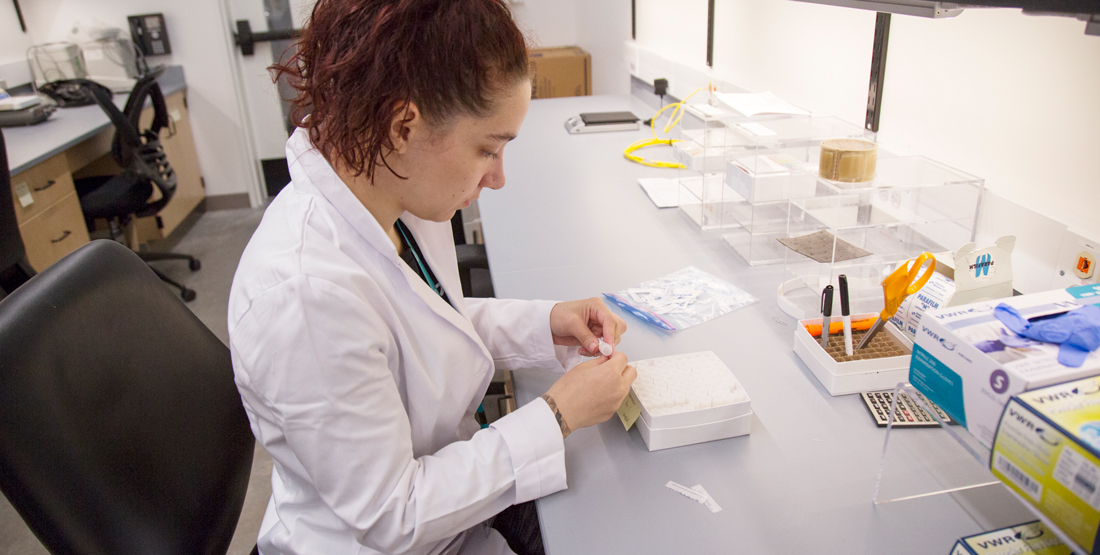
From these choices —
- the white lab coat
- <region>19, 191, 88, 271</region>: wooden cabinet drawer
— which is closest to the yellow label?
the white lab coat

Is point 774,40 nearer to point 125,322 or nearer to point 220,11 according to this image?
point 125,322

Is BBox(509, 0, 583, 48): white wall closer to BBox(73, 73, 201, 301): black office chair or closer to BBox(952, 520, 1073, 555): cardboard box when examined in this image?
BBox(73, 73, 201, 301): black office chair

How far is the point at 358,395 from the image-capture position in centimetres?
67

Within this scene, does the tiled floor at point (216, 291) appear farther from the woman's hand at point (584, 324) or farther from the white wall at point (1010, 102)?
the white wall at point (1010, 102)

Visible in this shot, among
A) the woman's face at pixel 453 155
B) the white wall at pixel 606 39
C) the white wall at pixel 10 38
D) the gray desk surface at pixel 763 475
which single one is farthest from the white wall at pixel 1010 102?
the white wall at pixel 10 38

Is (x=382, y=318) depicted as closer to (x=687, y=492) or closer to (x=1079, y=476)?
(x=687, y=492)

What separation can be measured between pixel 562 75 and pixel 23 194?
2.50 metres

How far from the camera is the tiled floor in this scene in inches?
67.5

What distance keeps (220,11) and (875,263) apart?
389cm

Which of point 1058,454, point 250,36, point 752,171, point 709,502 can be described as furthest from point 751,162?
point 250,36

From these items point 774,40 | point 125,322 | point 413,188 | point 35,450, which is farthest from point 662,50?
point 35,450

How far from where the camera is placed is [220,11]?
3715 millimetres

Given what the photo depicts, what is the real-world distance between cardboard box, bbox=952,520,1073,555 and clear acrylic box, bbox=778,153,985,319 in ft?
1.83

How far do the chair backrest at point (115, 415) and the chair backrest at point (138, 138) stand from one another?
6.95ft
